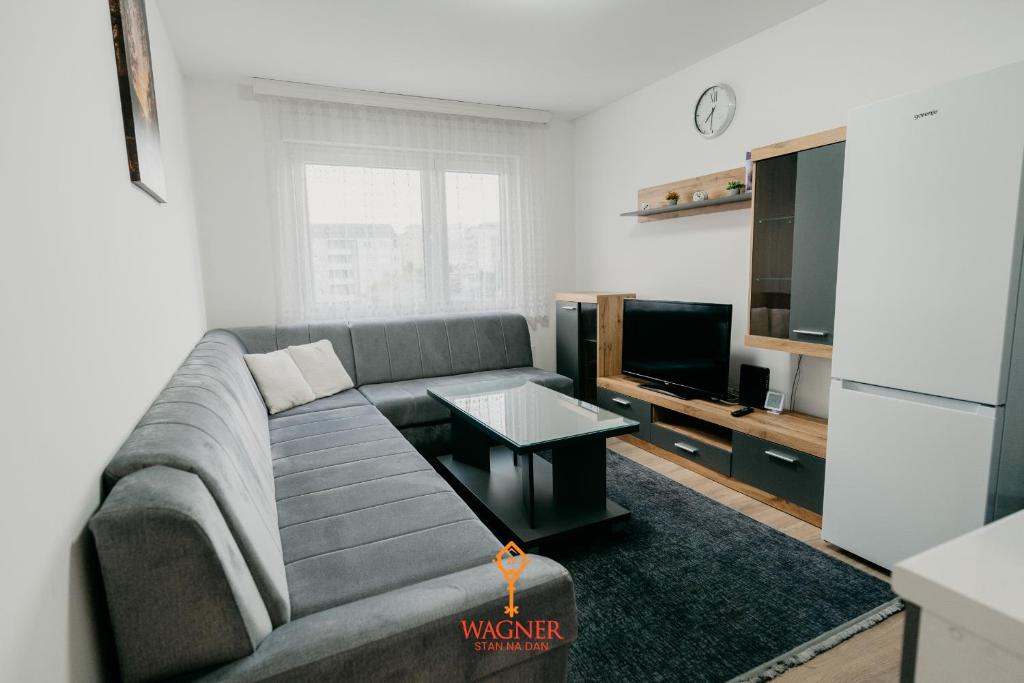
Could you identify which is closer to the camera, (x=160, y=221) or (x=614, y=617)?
(x=614, y=617)

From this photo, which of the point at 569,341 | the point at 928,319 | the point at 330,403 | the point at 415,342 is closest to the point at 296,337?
the point at 330,403

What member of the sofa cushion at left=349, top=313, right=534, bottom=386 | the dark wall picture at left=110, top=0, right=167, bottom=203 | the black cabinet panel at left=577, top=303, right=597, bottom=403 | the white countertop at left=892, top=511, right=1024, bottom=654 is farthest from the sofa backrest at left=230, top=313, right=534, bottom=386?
the white countertop at left=892, top=511, right=1024, bottom=654

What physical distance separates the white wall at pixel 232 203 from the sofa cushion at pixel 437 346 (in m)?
0.78

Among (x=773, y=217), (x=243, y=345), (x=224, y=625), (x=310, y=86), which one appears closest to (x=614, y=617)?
(x=224, y=625)

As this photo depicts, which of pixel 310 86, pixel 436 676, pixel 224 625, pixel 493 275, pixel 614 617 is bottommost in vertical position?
pixel 614 617

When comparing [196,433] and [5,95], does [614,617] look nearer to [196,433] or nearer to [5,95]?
[196,433]

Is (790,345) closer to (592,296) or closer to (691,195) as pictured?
(691,195)

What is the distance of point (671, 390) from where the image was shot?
345 cm

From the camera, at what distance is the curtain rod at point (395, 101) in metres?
3.61

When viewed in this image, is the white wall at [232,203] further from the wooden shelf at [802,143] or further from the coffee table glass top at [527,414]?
the wooden shelf at [802,143]

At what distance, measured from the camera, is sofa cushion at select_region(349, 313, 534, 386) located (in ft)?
12.6

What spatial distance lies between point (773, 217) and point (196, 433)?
2.64 m

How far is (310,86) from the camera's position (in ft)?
12.1

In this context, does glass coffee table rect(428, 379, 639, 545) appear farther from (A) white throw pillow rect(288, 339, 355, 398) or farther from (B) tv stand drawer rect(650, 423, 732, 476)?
(A) white throw pillow rect(288, 339, 355, 398)
